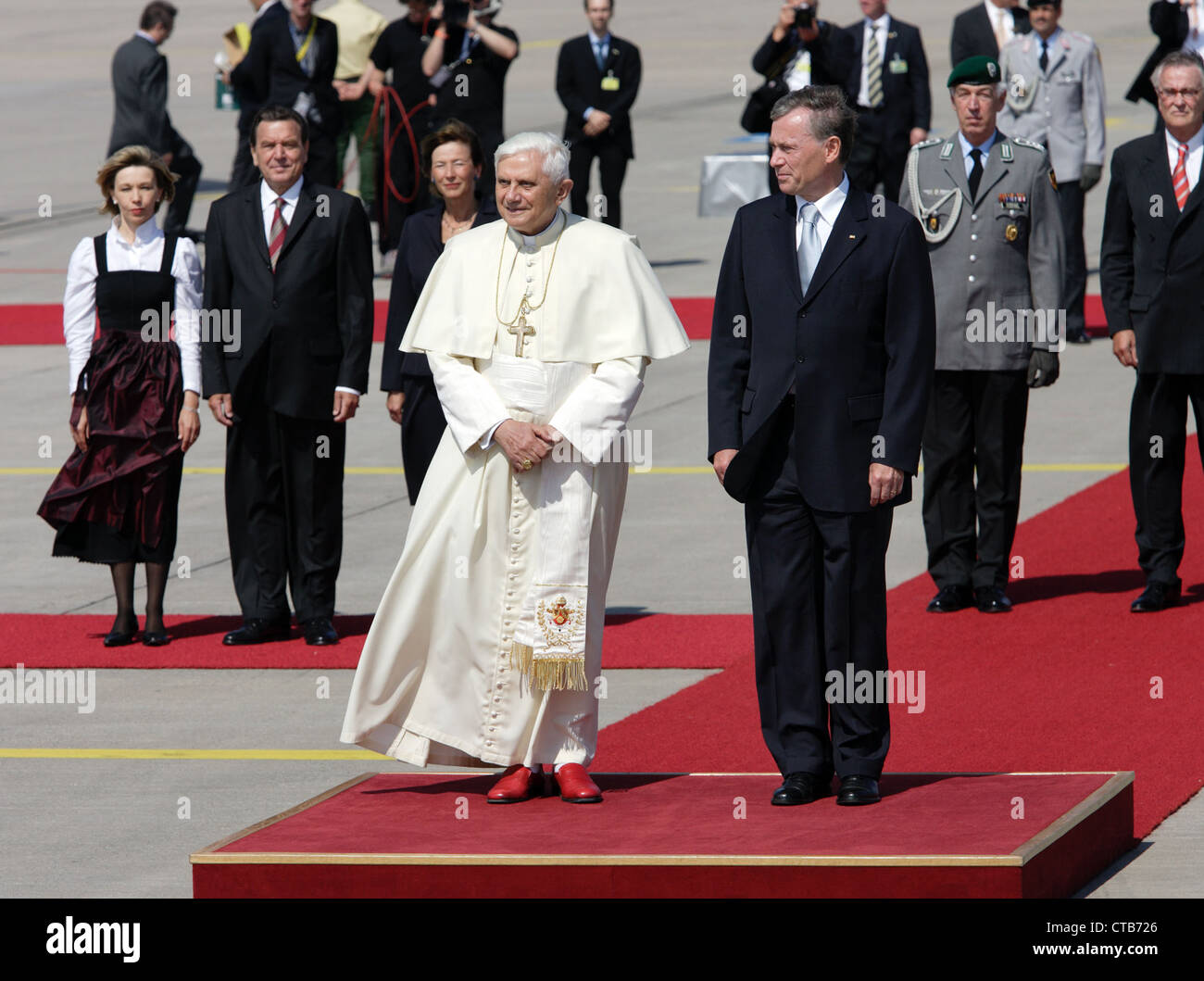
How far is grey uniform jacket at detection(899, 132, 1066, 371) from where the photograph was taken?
891 cm

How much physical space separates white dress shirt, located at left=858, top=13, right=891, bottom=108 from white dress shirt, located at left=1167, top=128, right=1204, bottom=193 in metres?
6.98

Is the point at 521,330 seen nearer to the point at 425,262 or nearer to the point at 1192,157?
the point at 425,262

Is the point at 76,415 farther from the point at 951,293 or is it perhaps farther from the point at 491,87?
the point at 491,87

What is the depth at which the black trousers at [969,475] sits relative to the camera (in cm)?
908

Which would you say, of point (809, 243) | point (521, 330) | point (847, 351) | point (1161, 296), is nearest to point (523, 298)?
point (521, 330)

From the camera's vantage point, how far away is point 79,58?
35.9 metres

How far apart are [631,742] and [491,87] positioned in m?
9.25

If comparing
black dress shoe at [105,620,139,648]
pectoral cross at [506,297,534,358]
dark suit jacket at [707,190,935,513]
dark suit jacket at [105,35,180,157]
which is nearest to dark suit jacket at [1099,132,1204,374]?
dark suit jacket at [707,190,935,513]

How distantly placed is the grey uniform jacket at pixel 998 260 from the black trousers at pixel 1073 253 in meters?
5.54

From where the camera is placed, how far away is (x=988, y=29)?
1473 cm

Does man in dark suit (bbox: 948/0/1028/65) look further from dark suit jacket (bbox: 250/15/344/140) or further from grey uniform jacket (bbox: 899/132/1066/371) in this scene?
grey uniform jacket (bbox: 899/132/1066/371)

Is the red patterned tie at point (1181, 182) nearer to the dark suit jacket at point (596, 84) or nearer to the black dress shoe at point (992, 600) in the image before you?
the black dress shoe at point (992, 600)

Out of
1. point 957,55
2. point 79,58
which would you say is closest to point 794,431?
point 957,55

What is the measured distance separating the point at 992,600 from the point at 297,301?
3.07 metres
